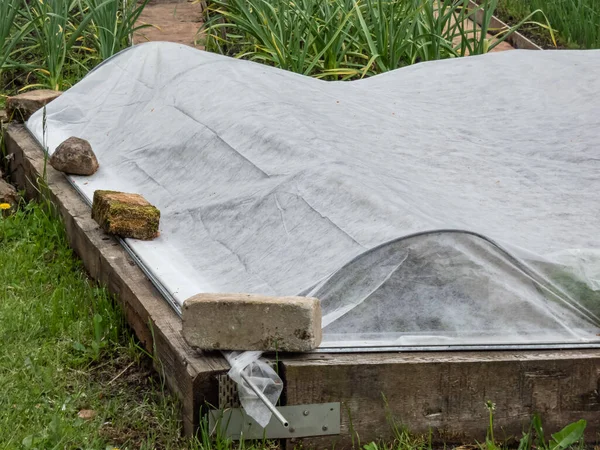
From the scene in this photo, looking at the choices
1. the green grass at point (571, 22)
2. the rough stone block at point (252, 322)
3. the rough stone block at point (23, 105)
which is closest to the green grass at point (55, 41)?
the rough stone block at point (23, 105)

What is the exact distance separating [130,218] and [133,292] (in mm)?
409

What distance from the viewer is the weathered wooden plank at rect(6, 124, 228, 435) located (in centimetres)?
238

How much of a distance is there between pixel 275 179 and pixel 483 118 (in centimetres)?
112

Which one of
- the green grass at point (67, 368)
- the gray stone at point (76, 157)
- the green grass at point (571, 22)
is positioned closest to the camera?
the green grass at point (67, 368)

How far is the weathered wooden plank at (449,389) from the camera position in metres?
2.35

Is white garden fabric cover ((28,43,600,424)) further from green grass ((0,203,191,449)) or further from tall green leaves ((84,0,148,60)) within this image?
tall green leaves ((84,0,148,60))

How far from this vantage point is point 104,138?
166 inches

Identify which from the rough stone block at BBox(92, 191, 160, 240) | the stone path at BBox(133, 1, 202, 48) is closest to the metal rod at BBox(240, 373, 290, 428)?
the rough stone block at BBox(92, 191, 160, 240)

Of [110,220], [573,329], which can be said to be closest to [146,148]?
[110,220]

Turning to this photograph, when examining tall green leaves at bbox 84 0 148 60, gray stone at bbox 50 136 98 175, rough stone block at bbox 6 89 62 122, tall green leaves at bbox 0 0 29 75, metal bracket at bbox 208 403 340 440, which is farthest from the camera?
tall green leaves at bbox 84 0 148 60

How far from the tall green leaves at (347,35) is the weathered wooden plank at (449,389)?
295 cm

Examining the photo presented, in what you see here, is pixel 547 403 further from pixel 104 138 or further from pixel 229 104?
pixel 104 138

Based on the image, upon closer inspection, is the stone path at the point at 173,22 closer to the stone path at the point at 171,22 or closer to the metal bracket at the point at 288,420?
the stone path at the point at 171,22

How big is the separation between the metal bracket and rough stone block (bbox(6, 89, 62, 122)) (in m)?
2.79
